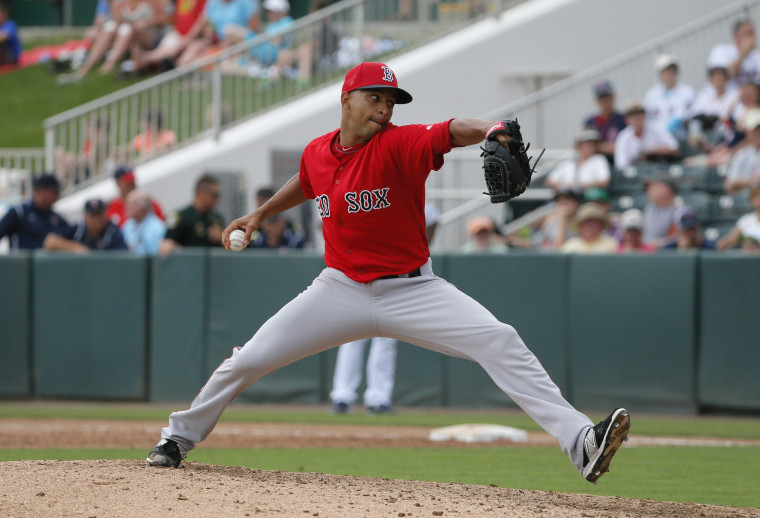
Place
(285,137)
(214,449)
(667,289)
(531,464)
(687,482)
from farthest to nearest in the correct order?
(285,137) < (667,289) < (214,449) < (531,464) < (687,482)

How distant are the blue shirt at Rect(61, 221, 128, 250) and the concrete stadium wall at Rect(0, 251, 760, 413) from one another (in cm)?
39

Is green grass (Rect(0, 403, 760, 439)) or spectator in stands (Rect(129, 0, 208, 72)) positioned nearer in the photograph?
green grass (Rect(0, 403, 760, 439))

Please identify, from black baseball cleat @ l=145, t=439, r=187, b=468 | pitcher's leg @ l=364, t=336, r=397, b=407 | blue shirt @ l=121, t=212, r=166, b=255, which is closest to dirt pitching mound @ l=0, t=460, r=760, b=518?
black baseball cleat @ l=145, t=439, r=187, b=468

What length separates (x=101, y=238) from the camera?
12.9 metres

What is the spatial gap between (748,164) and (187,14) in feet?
34.7

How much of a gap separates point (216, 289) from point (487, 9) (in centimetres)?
794

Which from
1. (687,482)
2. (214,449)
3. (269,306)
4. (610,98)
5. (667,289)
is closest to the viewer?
(687,482)

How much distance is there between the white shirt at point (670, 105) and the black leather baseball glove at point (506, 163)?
10.0 metres

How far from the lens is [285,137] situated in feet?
53.6

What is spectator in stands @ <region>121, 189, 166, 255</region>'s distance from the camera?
1280 centimetres

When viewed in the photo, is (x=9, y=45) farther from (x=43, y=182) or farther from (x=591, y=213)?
(x=591, y=213)

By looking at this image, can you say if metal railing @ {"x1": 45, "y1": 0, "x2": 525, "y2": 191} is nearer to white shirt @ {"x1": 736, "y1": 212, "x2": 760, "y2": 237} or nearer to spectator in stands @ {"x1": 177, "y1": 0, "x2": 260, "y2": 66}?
spectator in stands @ {"x1": 177, "y1": 0, "x2": 260, "y2": 66}

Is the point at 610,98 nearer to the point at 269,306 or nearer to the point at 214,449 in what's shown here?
the point at 269,306

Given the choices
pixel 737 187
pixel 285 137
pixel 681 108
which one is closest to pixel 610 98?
pixel 681 108
